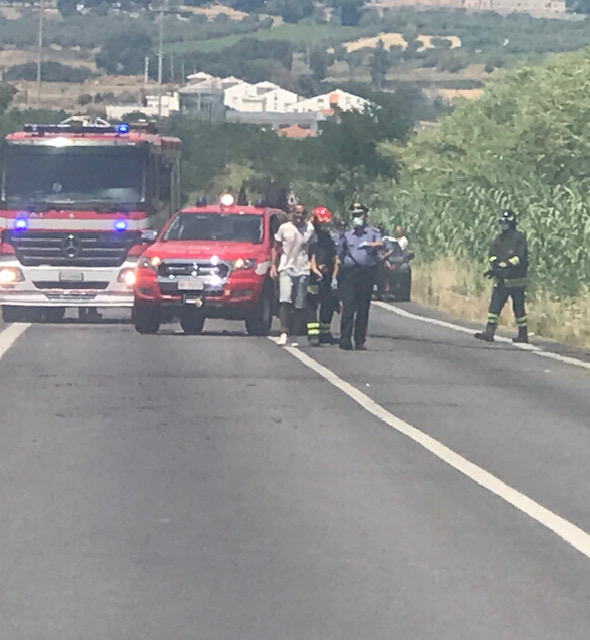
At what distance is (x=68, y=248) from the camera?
2764 centimetres

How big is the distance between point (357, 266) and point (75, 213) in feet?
20.9

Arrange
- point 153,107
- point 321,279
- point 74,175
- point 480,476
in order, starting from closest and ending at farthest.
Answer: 1. point 480,476
2. point 321,279
3. point 74,175
4. point 153,107

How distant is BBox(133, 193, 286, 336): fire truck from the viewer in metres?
25.3

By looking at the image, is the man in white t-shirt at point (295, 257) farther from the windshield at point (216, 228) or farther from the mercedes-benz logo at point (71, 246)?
the mercedes-benz logo at point (71, 246)

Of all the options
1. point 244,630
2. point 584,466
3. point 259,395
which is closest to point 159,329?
point 259,395

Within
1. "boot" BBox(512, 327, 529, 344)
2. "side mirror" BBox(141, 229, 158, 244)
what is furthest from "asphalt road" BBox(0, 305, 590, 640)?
"side mirror" BBox(141, 229, 158, 244)

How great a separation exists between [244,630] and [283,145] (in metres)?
99.0

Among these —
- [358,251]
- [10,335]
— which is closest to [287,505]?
[358,251]

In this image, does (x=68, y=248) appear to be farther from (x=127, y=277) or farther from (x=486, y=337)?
(x=486, y=337)

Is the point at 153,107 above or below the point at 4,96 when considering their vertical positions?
below

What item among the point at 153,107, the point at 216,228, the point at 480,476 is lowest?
the point at 153,107

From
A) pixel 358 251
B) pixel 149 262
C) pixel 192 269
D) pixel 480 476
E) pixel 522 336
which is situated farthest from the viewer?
pixel 522 336

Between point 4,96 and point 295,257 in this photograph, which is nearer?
point 295,257

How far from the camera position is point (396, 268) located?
3900 centimetres
